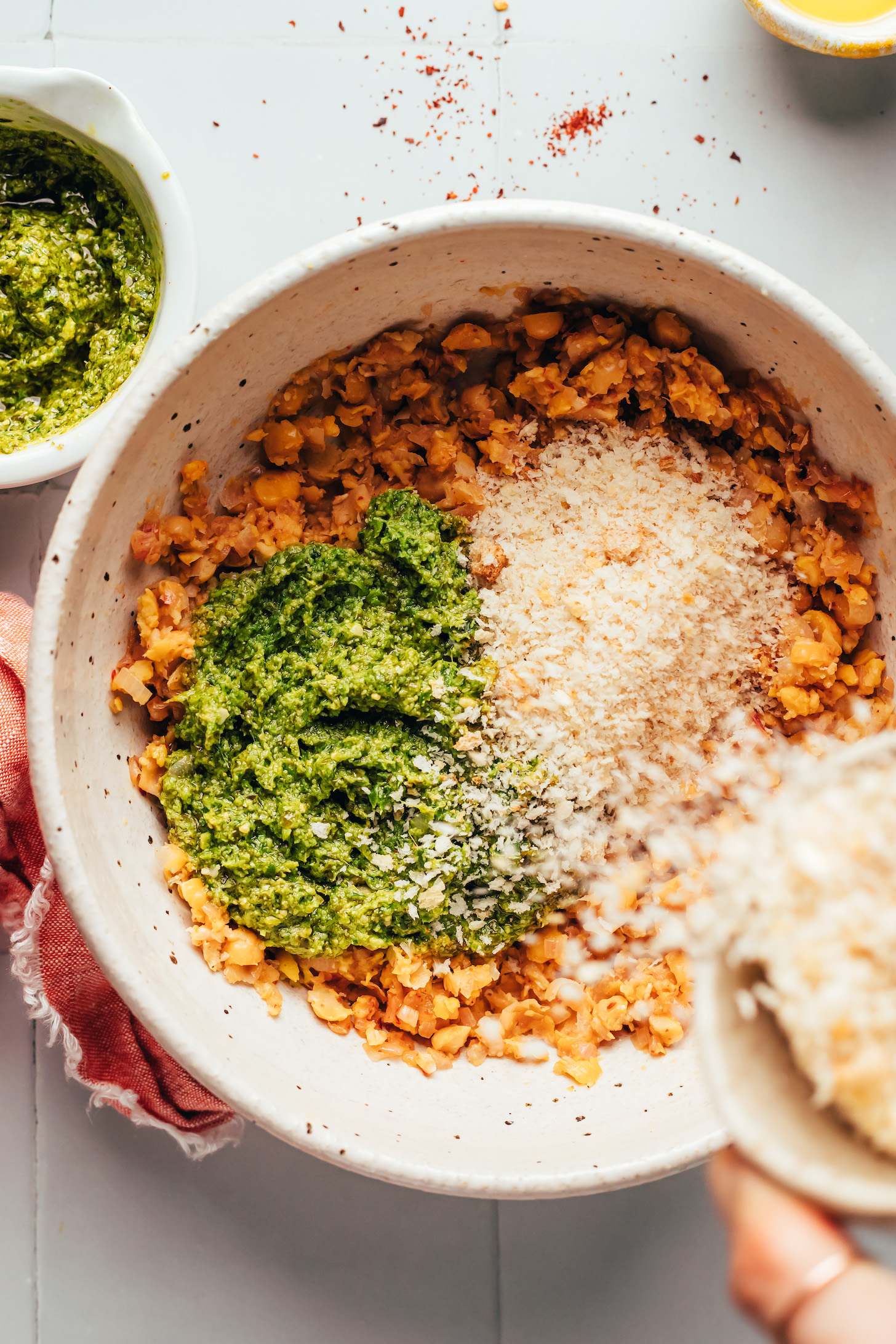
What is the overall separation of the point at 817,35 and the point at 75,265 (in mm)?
1082

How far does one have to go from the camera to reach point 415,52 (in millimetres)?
1437

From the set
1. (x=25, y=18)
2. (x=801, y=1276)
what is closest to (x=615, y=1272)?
(x=801, y=1276)

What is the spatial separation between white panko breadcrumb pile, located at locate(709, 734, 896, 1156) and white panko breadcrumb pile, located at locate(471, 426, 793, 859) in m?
0.46

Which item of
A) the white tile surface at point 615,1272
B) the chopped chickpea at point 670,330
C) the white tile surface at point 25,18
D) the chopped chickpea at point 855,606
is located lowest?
the white tile surface at point 615,1272

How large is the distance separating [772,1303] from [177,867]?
0.79 metres

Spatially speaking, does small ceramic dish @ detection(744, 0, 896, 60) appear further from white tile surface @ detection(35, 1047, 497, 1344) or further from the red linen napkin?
white tile surface @ detection(35, 1047, 497, 1344)

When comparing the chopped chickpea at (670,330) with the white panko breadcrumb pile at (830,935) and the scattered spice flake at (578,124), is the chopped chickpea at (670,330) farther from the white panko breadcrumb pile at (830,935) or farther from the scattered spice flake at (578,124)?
the white panko breadcrumb pile at (830,935)

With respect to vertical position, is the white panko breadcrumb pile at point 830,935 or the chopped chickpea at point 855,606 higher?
the chopped chickpea at point 855,606

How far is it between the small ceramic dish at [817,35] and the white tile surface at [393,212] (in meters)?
0.06

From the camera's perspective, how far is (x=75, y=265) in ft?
4.38

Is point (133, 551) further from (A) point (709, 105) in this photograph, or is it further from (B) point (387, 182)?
(A) point (709, 105)

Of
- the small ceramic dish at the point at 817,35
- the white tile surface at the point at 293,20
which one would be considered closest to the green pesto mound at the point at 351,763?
the white tile surface at the point at 293,20

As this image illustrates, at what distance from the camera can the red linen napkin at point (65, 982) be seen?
51.3 inches

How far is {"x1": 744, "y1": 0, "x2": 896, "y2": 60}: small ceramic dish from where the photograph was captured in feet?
4.51
